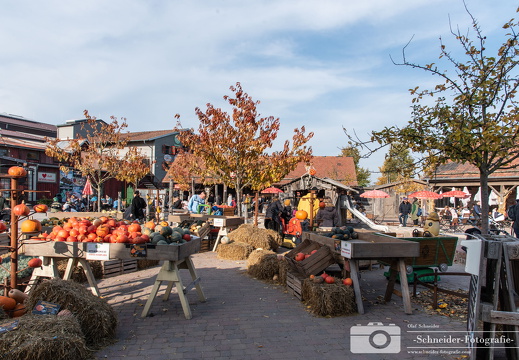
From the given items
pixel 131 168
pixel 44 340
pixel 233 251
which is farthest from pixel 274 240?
pixel 131 168

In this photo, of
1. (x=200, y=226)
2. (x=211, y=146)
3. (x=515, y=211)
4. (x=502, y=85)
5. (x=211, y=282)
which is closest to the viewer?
(x=502, y=85)

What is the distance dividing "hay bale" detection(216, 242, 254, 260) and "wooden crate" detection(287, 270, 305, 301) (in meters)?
3.34

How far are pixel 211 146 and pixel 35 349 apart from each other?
10621 mm

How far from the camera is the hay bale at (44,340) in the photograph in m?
3.22

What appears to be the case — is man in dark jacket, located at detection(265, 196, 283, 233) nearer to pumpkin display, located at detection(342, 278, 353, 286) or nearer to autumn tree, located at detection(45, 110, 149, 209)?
pumpkin display, located at detection(342, 278, 353, 286)

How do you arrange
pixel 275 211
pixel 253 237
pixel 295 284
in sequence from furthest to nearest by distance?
pixel 275 211
pixel 253 237
pixel 295 284

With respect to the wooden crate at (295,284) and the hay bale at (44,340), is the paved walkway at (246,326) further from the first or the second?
the hay bale at (44,340)

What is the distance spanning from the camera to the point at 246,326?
195 inches

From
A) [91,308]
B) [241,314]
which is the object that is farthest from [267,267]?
[91,308]

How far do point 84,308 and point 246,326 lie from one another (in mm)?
1982

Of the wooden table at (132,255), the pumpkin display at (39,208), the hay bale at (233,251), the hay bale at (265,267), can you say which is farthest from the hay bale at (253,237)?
the pumpkin display at (39,208)

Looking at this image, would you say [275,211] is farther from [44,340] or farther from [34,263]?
[44,340]

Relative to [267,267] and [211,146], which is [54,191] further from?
[267,267]

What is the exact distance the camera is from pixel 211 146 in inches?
532
